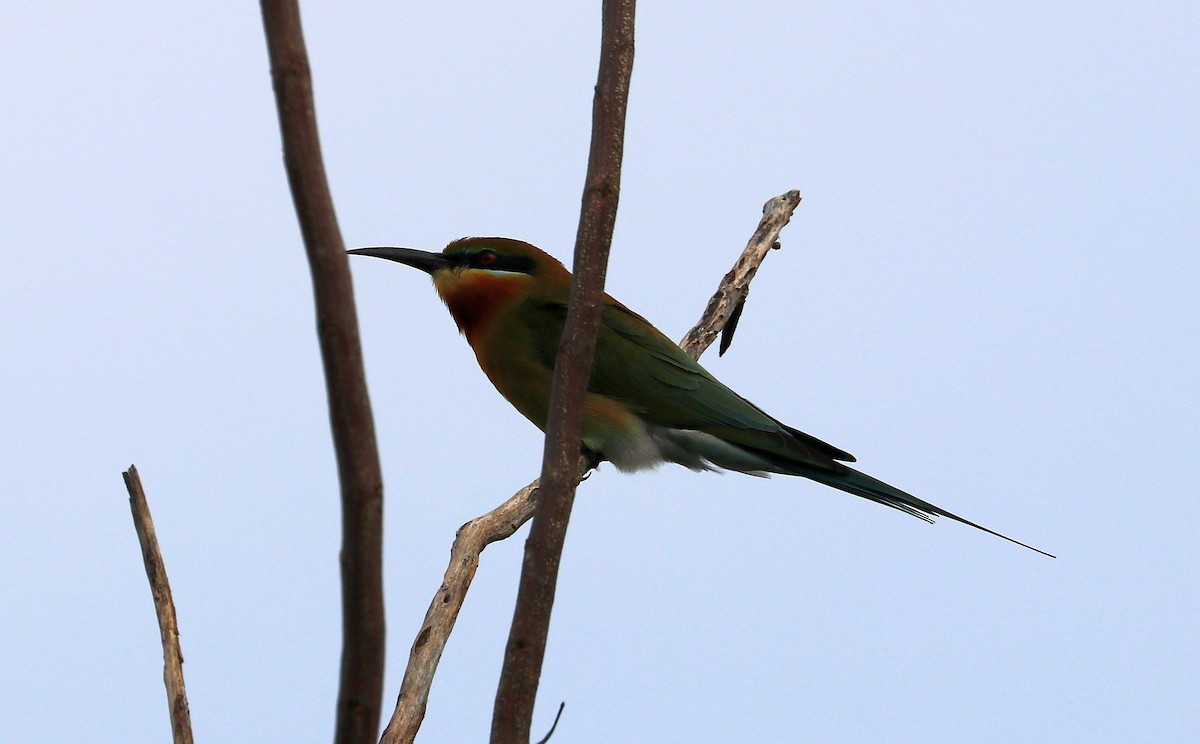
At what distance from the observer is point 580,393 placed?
74.0 inches

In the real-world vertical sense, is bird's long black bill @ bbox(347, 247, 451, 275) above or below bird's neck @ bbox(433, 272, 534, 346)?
above

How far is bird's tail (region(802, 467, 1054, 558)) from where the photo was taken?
327 centimetres

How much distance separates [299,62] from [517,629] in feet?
3.01

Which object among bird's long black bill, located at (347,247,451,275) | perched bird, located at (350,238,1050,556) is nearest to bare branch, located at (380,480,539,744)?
perched bird, located at (350,238,1050,556)

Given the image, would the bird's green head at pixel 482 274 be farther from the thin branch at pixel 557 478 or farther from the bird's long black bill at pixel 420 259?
the thin branch at pixel 557 478

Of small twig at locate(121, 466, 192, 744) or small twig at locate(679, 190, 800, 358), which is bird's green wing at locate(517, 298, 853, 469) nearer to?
small twig at locate(679, 190, 800, 358)

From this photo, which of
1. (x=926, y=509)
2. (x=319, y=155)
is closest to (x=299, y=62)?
(x=319, y=155)

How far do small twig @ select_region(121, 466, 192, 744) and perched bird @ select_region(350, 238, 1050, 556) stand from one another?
59.0 inches

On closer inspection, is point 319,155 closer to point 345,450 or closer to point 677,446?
point 345,450

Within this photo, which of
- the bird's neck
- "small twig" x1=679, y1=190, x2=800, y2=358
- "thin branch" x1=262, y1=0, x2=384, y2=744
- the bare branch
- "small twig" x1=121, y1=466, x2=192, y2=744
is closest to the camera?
"thin branch" x1=262, y1=0, x2=384, y2=744

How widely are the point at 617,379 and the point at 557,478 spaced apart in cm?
201

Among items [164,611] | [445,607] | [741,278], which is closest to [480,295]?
[741,278]

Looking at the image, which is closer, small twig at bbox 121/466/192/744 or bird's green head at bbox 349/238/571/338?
small twig at bbox 121/466/192/744

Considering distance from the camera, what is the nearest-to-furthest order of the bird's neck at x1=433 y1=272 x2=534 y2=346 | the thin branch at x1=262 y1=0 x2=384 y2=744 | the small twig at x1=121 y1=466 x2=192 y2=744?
the thin branch at x1=262 y1=0 x2=384 y2=744, the small twig at x1=121 y1=466 x2=192 y2=744, the bird's neck at x1=433 y1=272 x2=534 y2=346
